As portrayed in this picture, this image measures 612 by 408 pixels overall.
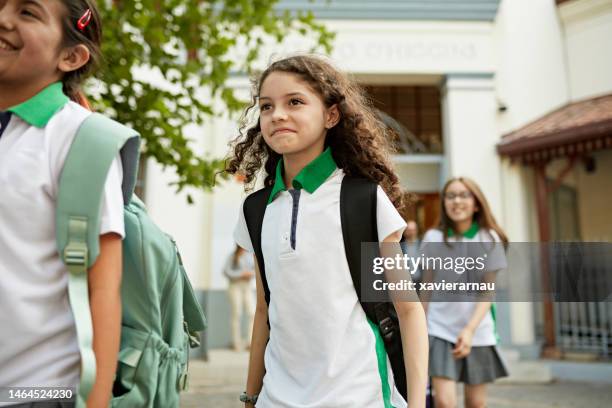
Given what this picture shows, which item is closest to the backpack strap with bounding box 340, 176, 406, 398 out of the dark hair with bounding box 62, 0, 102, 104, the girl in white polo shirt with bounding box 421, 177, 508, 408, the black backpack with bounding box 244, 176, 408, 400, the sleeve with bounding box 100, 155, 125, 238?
the black backpack with bounding box 244, 176, 408, 400

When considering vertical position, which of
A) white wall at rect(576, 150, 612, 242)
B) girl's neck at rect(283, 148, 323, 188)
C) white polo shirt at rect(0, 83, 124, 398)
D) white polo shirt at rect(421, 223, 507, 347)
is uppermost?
white wall at rect(576, 150, 612, 242)

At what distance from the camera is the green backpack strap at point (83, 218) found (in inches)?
42.6

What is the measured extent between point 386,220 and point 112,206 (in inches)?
28.7

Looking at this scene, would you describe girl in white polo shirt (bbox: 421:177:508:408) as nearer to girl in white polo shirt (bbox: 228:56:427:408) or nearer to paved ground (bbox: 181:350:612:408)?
girl in white polo shirt (bbox: 228:56:427:408)

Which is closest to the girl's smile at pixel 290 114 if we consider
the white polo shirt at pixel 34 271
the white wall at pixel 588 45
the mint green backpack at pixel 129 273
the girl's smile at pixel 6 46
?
the mint green backpack at pixel 129 273

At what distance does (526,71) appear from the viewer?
9180 millimetres

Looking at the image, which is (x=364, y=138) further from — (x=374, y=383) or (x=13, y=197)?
(x=13, y=197)

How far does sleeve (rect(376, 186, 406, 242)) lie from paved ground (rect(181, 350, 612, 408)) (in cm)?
471

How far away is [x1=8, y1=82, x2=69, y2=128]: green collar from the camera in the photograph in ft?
3.96

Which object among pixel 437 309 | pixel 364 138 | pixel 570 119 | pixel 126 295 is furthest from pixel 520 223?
pixel 126 295

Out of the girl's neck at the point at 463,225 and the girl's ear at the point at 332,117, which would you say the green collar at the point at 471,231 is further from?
the girl's ear at the point at 332,117

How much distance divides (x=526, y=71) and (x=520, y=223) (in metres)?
2.60

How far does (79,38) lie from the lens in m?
1.31

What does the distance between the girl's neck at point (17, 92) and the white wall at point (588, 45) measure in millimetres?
9482
